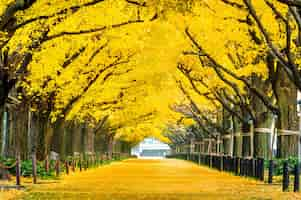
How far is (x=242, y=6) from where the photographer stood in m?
22.6

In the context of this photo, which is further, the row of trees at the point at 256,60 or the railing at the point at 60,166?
the railing at the point at 60,166

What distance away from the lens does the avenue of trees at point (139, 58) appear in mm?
21188

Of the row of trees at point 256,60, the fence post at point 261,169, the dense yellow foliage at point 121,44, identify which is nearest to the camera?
the dense yellow foliage at point 121,44

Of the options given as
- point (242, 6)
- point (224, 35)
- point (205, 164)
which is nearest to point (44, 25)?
point (242, 6)

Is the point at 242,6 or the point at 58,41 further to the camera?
the point at 58,41

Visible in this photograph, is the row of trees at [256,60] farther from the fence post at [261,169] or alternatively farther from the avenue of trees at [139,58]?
the fence post at [261,169]

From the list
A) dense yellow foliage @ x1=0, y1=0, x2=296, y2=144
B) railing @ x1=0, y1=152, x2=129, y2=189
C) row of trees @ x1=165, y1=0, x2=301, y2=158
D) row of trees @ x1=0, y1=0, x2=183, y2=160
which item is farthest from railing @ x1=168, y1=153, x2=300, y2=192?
railing @ x1=0, y1=152, x2=129, y2=189

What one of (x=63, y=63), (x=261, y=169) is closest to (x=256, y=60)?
(x=261, y=169)

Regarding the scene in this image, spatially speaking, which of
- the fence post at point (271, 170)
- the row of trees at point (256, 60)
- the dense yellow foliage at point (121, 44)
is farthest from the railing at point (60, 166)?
the fence post at point (271, 170)

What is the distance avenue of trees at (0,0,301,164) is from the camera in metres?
21.2

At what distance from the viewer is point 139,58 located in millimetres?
34406

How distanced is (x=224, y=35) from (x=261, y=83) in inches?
264

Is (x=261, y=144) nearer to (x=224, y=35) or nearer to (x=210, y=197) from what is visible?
(x=224, y=35)

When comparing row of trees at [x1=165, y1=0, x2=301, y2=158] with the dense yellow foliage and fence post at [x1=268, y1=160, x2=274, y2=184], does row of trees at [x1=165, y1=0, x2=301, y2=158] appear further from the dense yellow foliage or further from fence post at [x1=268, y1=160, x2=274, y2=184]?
fence post at [x1=268, y1=160, x2=274, y2=184]
